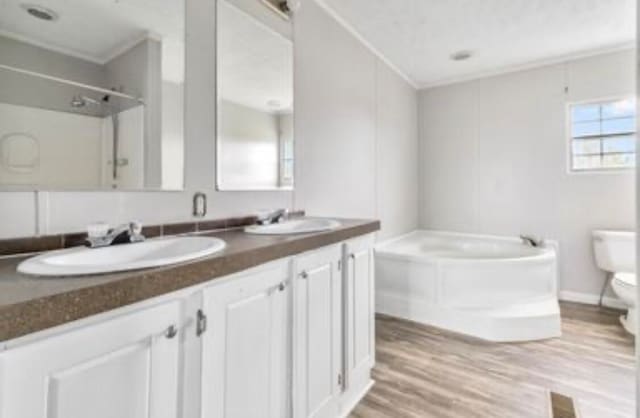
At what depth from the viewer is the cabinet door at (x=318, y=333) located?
135 centimetres

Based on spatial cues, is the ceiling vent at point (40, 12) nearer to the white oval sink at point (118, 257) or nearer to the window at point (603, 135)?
the white oval sink at point (118, 257)

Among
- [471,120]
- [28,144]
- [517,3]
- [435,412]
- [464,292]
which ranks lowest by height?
[435,412]

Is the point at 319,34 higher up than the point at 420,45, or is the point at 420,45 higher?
the point at 420,45

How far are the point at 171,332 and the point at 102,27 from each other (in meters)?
1.19

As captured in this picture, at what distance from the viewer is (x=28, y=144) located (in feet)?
3.48

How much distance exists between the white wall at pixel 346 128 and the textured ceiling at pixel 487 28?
0.24m

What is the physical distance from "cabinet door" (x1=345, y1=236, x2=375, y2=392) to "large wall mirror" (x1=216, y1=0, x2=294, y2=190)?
667mm

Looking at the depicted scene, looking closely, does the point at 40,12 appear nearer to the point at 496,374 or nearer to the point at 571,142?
the point at 496,374

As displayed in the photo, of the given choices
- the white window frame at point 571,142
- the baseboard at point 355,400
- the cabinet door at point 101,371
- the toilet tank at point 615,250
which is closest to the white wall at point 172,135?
the cabinet door at point 101,371

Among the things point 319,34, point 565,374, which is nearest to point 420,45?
point 319,34

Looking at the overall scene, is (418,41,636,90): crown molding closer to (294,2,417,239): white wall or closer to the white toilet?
(294,2,417,239): white wall

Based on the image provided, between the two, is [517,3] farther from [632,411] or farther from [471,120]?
[632,411]

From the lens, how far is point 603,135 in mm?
3383

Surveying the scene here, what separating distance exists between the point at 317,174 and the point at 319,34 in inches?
41.5
